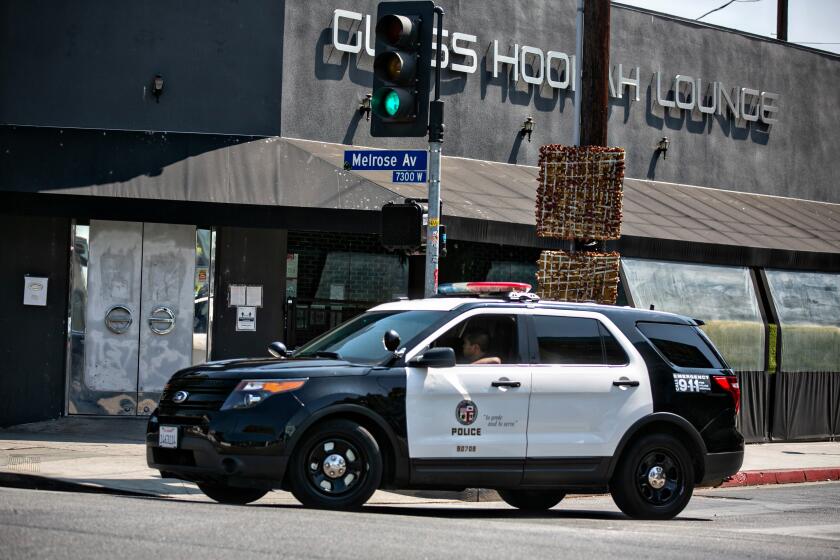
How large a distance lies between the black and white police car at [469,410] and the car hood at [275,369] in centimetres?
2

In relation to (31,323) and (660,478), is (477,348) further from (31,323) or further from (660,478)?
(31,323)

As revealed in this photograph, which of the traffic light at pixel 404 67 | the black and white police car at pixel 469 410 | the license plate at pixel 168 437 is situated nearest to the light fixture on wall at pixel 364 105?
the traffic light at pixel 404 67

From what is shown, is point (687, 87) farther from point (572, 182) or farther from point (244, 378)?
point (244, 378)

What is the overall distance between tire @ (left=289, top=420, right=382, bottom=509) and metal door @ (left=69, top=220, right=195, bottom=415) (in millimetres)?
8275

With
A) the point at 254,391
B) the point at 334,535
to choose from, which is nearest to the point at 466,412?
the point at 254,391

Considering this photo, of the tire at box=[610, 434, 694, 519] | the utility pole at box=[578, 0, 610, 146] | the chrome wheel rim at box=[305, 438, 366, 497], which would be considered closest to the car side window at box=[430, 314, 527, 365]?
the chrome wheel rim at box=[305, 438, 366, 497]

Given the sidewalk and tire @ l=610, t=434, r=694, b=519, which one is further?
the sidewalk

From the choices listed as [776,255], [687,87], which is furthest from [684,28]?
[776,255]

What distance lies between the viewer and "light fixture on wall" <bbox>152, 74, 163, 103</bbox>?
56.3 ft

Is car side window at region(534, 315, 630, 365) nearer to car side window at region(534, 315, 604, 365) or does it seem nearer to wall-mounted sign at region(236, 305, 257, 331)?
car side window at region(534, 315, 604, 365)

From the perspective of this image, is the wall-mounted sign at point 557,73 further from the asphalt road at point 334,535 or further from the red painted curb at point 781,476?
the asphalt road at point 334,535

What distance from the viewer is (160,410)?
33.0ft

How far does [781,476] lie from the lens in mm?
16391

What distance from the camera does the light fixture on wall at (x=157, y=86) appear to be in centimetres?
1716
